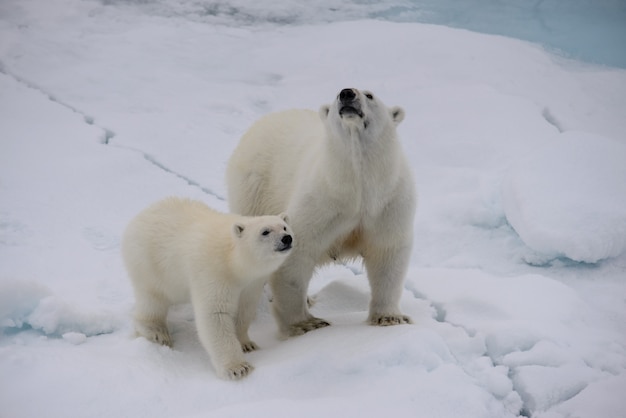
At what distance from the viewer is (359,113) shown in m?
3.11

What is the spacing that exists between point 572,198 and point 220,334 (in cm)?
266

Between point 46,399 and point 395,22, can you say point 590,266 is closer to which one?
point 46,399

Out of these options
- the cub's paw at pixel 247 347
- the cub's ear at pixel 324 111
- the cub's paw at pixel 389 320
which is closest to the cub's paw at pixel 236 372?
the cub's paw at pixel 247 347

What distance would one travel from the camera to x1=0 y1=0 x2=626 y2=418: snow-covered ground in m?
2.79

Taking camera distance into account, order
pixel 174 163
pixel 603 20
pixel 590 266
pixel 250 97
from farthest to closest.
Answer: pixel 603 20 → pixel 250 97 → pixel 174 163 → pixel 590 266

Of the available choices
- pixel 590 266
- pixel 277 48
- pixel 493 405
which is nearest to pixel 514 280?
pixel 590 266

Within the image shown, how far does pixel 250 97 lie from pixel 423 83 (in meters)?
1.71

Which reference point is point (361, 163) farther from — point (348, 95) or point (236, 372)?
point (236, 372)

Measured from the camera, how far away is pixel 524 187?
4637 millimetres

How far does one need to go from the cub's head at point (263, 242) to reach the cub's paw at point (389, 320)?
66 centimetres

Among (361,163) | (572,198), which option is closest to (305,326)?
(361,163)

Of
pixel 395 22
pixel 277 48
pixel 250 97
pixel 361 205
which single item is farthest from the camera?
pixel 395 22

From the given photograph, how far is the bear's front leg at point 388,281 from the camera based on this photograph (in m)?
3.49

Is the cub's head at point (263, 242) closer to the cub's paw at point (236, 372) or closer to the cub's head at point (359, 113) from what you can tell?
the cub's paw at point (236, 372)
